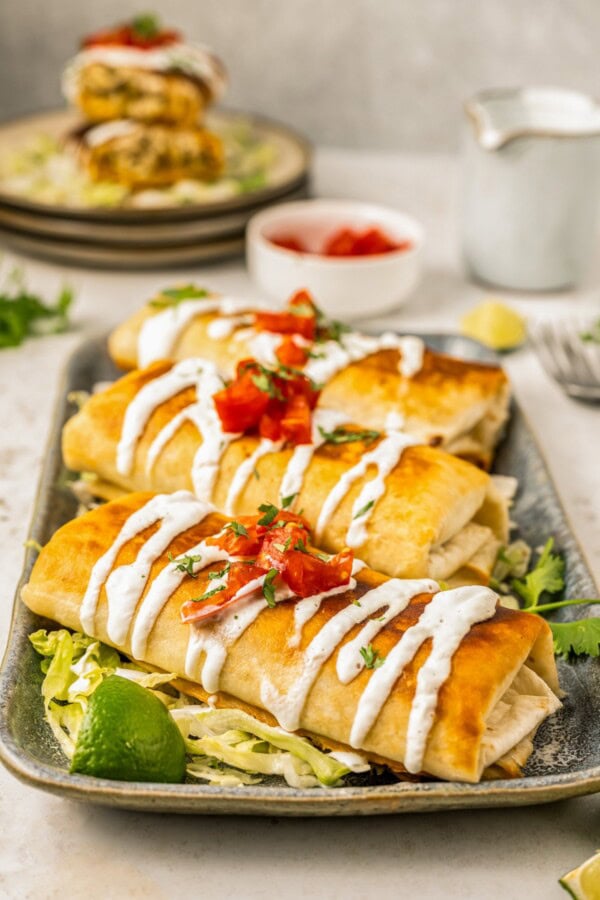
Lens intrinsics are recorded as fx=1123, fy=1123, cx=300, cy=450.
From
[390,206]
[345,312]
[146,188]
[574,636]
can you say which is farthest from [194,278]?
[574,636]

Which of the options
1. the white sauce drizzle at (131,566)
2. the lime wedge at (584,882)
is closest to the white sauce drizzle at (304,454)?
the white sauce drizzle at (131,566)

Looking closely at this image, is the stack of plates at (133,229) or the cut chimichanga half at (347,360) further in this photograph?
the stack of plates at (133,229)

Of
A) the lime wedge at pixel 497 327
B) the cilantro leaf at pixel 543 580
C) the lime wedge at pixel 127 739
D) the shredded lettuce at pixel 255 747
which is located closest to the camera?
the lime wedge at pixel 127 739

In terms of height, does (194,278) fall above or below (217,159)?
below

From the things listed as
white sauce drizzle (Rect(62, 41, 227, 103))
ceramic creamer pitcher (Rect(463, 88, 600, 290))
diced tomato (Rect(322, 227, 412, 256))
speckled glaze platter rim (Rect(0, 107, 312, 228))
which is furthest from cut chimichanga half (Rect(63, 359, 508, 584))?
white sauce drizzle (Rect(62, 41, 227, 103))

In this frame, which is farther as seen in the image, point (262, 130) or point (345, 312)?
point (262, 130)

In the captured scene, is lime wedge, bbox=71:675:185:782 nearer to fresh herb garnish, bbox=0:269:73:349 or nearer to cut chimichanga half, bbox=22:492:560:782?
cut chimichanga half, bbox=22:492:560:782

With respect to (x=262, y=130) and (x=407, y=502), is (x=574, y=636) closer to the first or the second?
(x=407, y=502)

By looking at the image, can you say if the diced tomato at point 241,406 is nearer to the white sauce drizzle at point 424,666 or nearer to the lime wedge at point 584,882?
the white sauce drizzle at point 424,666
